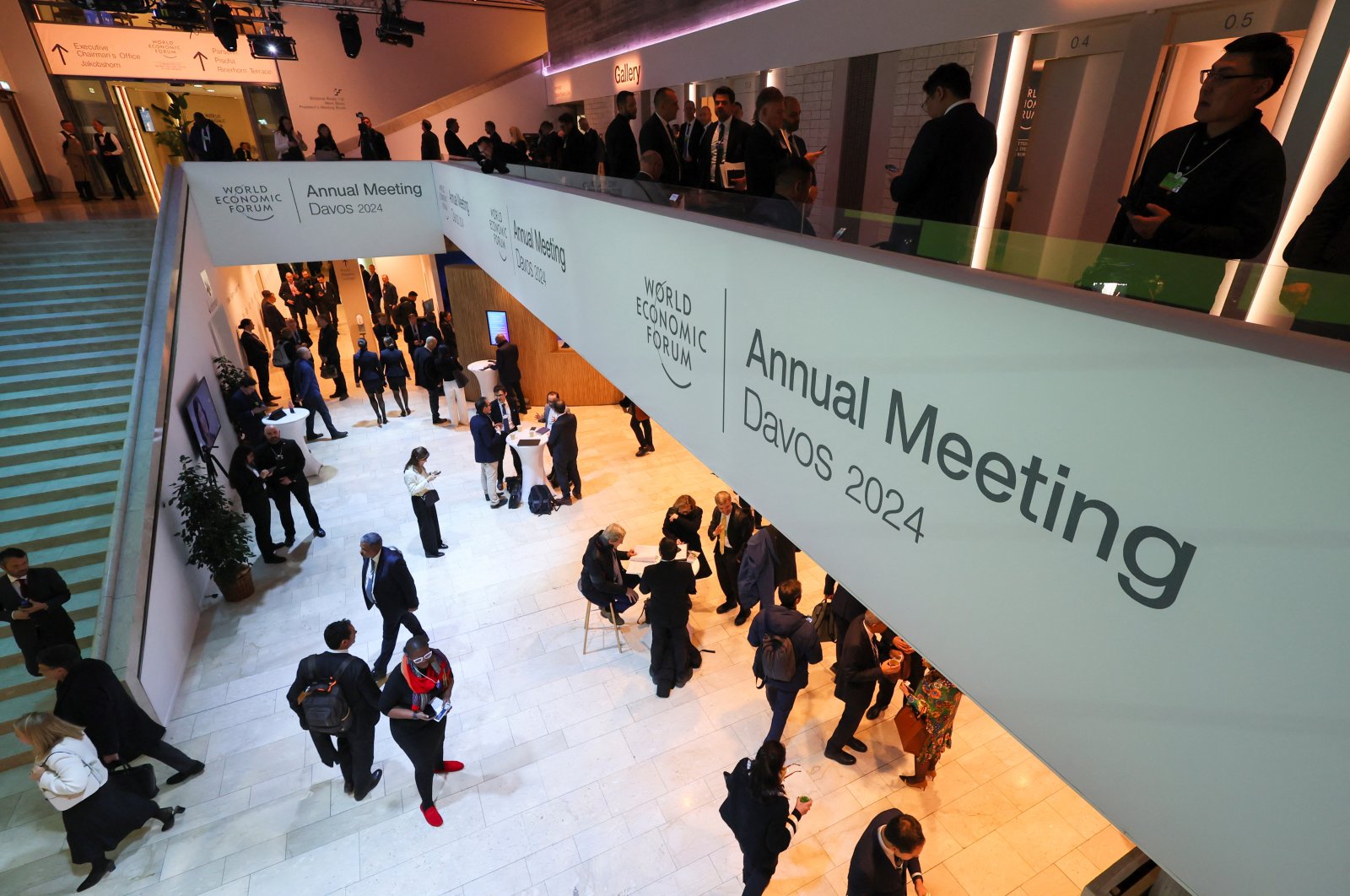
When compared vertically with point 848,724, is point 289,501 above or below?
above

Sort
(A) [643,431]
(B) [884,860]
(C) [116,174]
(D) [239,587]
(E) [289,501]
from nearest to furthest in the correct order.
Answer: (B) [884,860], (D) [239,587], (E) [289,501], (A) [643,431], (C) [116,174]

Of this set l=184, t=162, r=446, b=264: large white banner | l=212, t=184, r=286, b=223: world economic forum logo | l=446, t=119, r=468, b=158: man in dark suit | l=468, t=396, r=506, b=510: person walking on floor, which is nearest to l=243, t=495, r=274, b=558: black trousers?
l=468, t=396, r=506, b=510: person walking on floor

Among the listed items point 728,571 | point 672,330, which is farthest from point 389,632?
point 672,330

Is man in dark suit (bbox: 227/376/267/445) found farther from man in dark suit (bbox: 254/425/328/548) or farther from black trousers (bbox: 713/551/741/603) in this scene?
black trousers (bbox: 713/551/741/603)

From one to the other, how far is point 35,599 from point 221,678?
1.50m

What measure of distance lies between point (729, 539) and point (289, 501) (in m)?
5.38

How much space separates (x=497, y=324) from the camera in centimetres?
1129

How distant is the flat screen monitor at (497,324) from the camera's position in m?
11.2

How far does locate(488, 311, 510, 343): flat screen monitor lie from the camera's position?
440 inches

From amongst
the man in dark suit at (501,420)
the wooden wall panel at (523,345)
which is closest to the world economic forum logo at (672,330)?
the man in dark suit at (501,420)

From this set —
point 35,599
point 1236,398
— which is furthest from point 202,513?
point 1236,398

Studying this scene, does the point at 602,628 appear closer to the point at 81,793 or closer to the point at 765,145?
the point at 81,793

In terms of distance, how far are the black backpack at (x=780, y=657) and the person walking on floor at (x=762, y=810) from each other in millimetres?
900

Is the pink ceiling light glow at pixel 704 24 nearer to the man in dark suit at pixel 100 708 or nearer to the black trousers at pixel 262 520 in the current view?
the black trousers at pixel 262 520
